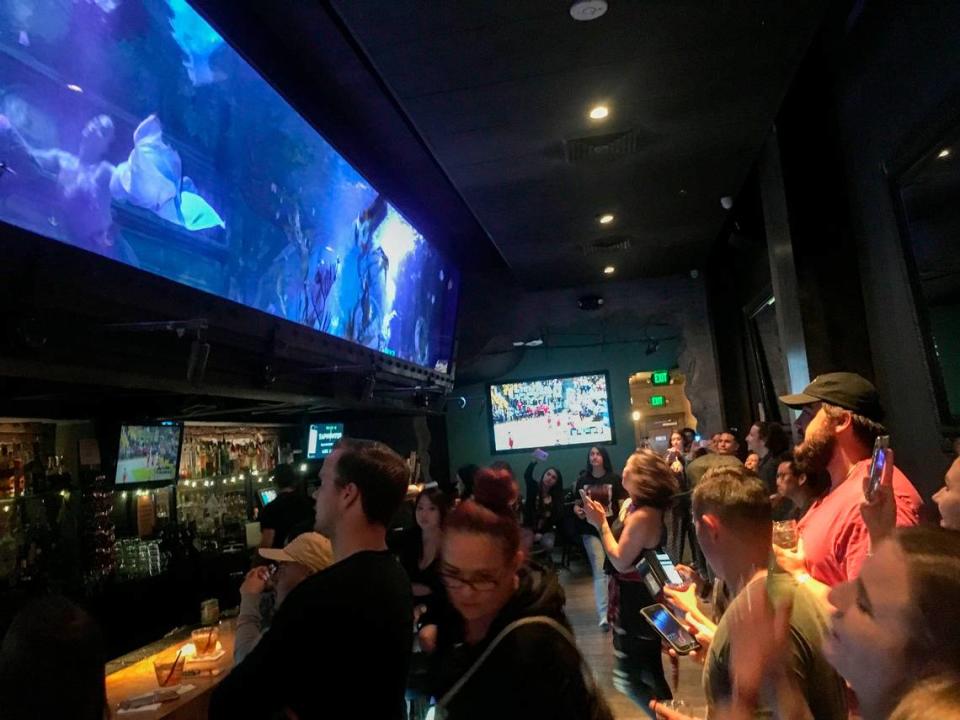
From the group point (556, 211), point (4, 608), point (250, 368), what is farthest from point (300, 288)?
point (556, 211)

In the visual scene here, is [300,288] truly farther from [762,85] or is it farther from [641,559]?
[762,85]

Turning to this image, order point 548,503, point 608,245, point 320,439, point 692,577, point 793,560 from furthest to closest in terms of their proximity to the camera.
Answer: point 548,503 → point 608,245 → point 320,439 → point 692,577 → point 793,560

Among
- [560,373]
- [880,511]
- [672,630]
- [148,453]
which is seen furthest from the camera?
[560,373]

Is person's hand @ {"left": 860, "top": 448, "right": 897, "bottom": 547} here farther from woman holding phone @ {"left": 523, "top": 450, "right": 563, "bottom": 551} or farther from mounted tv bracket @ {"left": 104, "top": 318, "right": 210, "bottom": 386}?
woman holding phone @ {"left": 523, "top": 450, "right": 563, "bottom": 551}

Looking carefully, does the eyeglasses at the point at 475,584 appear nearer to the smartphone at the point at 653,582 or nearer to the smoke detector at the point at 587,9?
the smartphone at the point at 653,582

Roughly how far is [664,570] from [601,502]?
10.9ft

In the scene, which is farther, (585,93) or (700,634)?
(585,93)

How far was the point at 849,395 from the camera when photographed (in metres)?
2.53

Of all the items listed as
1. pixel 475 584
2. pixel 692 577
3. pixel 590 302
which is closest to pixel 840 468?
pixel 692 577

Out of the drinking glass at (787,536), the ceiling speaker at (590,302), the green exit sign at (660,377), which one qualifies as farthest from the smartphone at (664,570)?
the green exit sign at (660,377)

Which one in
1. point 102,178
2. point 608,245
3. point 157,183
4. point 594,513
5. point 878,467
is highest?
point 608,245

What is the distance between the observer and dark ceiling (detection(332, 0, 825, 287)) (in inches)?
130

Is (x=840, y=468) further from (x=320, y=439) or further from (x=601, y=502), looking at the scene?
(x=320, y=439)

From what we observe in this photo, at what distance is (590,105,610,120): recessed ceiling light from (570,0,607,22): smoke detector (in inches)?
37.9
